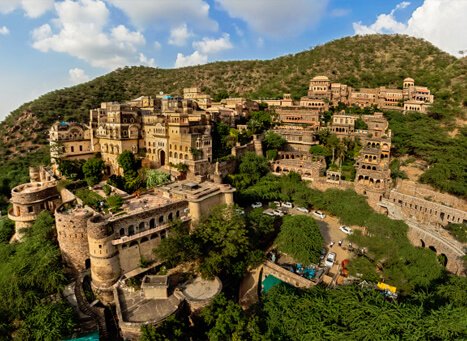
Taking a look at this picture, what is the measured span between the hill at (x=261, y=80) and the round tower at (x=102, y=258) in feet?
130

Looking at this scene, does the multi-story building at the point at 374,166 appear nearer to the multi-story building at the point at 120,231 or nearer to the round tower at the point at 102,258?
the multi-story building at the point at 120,231

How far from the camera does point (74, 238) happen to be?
2652 cm

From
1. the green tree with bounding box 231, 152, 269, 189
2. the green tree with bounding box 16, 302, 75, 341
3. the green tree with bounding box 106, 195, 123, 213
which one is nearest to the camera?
the green tree with bounding box 16, 302, 75, 341

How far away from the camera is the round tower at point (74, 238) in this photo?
26281 millimetres

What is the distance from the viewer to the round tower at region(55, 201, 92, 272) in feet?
86.2

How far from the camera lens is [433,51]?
8581 centimetres

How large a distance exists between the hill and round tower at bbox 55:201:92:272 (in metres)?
35.3

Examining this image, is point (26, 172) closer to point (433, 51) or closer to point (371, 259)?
point (371, 259)

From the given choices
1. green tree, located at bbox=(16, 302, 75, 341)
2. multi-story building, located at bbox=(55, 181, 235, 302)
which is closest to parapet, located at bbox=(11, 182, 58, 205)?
multi-story building, located at bbox=(55, 181, 235, 302)

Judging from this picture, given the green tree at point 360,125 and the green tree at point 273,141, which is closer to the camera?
the green tree at point 273,141

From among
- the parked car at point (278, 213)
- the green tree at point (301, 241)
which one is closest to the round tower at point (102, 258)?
the green tree at point (301, 241)

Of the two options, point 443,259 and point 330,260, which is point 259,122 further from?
point 443,259

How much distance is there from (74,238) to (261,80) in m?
83.1

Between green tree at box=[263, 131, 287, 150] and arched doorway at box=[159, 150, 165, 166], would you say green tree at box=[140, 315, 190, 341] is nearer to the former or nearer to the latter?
arched doorway at box=[159, 150, 165, 166]
